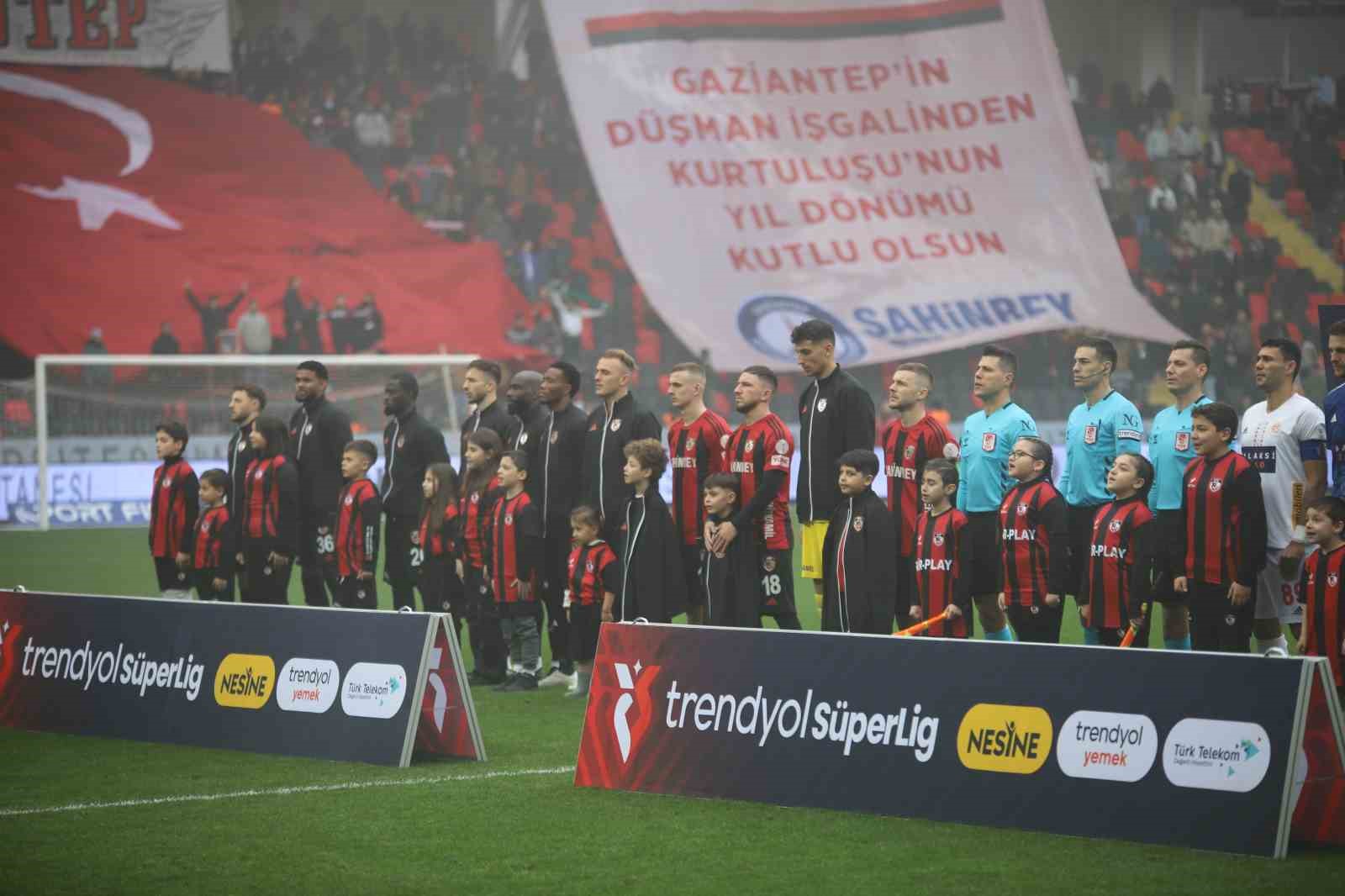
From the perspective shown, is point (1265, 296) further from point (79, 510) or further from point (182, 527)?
point (182, 527)

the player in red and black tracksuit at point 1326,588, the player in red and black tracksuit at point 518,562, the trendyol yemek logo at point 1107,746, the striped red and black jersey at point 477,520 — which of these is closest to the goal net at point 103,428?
Result: the striped red and black jersey at point 477,520

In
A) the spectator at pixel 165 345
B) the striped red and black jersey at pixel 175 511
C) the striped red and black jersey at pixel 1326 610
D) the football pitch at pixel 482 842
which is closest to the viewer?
the football pitch at pixel 482 842

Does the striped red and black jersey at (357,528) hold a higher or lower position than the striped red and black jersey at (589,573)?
higher

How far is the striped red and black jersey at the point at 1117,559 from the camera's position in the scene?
901cm

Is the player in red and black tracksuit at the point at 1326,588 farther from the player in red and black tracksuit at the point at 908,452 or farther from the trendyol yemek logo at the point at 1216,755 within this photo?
the player in red and black tracksuit at the point at 908,452

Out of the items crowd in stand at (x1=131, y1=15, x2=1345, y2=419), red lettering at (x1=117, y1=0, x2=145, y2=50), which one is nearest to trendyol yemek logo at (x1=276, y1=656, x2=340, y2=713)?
crowd in stand at (x1=131, y1=15, x2=1345, y2=419)

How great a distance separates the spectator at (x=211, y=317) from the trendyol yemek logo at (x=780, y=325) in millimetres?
7970

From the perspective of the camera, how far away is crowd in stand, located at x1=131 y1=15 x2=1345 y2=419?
1196 inches

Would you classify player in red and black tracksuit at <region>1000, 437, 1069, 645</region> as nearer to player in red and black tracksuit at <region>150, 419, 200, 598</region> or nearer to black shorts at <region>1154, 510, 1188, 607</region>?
black shorts at <region>1154, 510, 1188, 607</region>

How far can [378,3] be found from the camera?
3195 centimetres

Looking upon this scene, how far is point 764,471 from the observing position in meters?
9.76

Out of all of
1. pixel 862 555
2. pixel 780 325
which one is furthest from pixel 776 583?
pixel 780 325

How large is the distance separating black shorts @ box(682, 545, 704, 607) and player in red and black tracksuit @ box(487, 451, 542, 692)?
2.99 ft

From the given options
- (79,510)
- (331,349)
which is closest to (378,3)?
(331,349)
